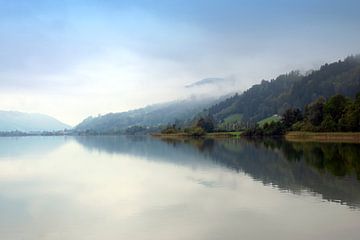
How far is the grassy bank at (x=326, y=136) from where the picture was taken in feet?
347

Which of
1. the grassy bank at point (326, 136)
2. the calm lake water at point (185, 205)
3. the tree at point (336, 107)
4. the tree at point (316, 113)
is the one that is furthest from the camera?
the tree at point (316, 113)

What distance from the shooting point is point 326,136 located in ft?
383

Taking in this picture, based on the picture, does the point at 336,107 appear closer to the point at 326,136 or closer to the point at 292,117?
the point at 326,136

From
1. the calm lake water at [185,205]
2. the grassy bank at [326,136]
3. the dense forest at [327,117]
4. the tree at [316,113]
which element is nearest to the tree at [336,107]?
the dense forest at [327,117]

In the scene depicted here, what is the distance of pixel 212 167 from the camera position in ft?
158

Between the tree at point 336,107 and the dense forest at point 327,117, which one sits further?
the tree at point 336,107

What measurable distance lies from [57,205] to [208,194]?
31.1 feet

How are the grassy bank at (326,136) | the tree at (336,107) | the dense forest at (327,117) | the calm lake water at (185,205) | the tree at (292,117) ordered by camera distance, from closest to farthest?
1. the calm lake water at (185,205)
2. the grassy bank at (326,136)
3. the dense forest at (327,117)
4. the tree at (336,107)
5. the tree at (292,117)

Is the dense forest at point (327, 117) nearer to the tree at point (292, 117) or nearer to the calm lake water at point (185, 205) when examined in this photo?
the tree at point (292, 117)

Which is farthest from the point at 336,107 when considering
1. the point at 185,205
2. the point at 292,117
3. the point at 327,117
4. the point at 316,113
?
the point at 185,205

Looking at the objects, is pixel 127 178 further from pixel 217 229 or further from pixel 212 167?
pixel 217 229

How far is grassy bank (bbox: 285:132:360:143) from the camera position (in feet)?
347

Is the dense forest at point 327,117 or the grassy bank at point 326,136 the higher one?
the dense forest at point 327,117

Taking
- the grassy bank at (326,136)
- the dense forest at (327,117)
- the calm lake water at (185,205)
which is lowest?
the calm lake water at (185,205)
